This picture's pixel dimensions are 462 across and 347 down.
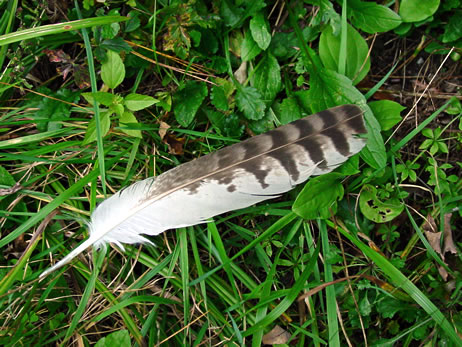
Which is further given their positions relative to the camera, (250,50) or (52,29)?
(250,50)

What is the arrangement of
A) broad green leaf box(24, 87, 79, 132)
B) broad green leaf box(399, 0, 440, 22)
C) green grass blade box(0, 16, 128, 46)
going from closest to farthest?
green grass blade box(0, 16, 128, 46) → broad green leaf box(399, 0, 440, 22) → broad green leaf box(24, 87, 79, 132)

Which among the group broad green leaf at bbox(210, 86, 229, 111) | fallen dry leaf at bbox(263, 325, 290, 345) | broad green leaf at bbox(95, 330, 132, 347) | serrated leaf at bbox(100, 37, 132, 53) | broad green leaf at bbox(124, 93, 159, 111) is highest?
serrated leaf at bbox(100, 37, 132, 53)

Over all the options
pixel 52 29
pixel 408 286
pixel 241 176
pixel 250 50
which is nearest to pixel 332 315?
pixel 408 286

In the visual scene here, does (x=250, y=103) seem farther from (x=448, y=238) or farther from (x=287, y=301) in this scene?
(x=448, y=238)

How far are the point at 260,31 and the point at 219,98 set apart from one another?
1.02 feet

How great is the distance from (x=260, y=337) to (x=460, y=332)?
0.75 m

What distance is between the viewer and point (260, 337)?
1504 millimetres

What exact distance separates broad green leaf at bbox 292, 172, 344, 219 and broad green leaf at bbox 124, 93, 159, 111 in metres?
0.70

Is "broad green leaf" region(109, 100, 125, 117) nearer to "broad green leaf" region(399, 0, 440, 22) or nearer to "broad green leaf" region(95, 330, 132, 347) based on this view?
"broad green leaf" region(95, 330, 132, 347)

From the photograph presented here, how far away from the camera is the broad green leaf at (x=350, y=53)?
5.11 ft

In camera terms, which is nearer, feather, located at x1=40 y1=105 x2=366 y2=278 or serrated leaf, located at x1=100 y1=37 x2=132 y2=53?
feather, located at x1=40 y1=105 x2=366 y2=278

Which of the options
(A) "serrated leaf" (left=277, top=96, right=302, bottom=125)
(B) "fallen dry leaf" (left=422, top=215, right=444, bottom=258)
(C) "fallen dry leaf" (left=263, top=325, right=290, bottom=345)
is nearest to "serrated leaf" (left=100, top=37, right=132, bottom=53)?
(A) "serrated leaf" (left=277, top=96, right=302, bottom=125)

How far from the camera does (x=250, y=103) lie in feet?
5.19

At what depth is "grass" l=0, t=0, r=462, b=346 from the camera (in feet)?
4.99
